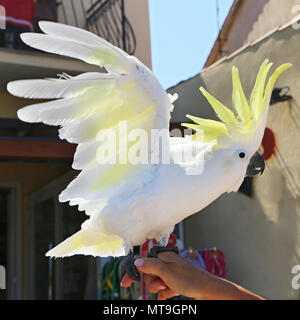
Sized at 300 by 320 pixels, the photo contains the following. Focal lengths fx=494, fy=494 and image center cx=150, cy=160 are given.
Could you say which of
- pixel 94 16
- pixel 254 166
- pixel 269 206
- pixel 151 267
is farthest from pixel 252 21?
pixel 151 267

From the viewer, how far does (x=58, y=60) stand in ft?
15.7

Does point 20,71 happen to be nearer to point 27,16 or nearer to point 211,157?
point 27,16

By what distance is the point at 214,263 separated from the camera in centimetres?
450

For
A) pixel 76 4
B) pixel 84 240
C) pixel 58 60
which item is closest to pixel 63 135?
pixel 84 240

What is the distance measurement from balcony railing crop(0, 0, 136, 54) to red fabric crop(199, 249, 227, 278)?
240cm

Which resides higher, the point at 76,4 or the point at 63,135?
the point at 76,4

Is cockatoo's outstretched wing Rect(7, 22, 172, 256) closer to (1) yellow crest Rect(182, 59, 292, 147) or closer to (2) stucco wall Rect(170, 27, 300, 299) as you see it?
(1) yellow crest Rect(182, 59, 292, 147)

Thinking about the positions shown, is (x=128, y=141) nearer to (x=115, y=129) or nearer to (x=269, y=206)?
(x=115, y=129)

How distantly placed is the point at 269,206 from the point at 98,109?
297cm

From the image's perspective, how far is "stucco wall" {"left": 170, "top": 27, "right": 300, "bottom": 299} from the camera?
13.3 ft

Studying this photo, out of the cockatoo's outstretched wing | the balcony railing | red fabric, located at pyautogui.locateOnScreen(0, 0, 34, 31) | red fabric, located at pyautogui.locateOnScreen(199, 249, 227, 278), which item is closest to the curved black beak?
the cockatoo's outstretched wing

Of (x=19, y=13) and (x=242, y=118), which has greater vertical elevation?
(x=19, y=13)
